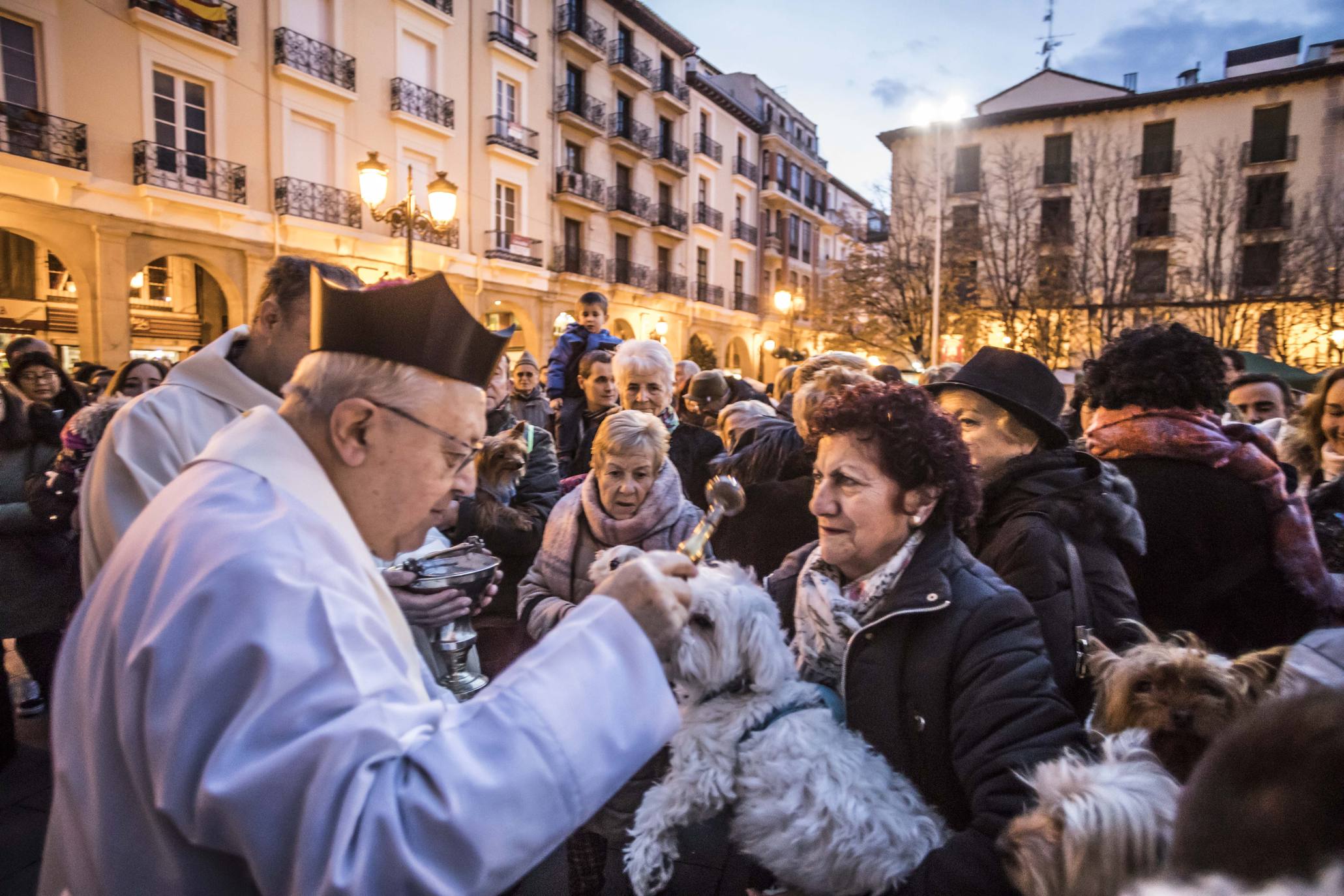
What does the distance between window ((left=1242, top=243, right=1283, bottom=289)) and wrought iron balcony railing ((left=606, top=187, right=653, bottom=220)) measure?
19.2 m

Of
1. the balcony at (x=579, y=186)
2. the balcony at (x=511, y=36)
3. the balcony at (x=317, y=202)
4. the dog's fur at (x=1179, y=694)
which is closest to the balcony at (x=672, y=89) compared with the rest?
the balcony at (x=579, y=186)

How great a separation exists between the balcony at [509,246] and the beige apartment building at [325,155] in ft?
0.26

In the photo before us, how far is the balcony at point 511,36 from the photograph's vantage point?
67.8 feet

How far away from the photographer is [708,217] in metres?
32.6

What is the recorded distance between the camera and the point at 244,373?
2.36m

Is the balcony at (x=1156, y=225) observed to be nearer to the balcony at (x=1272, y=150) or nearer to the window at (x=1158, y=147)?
the balcony at (x=1272, y=150)

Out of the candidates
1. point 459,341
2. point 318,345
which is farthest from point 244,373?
point 459,341

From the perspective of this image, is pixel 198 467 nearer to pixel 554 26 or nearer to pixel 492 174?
pixel 492 174

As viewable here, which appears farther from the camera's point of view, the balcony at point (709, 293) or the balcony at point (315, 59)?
the balcony at point (709, 293)

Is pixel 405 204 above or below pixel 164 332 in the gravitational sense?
above

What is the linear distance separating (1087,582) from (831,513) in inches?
35.7

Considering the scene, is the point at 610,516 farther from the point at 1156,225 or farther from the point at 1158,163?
the point at 1158,163

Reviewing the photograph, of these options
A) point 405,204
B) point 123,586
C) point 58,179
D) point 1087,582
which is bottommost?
point 1087,582

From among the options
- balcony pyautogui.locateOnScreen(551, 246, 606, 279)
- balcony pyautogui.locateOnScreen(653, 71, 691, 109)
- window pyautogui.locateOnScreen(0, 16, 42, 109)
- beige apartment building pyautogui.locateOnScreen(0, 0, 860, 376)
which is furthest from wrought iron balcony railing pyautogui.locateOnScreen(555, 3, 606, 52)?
window pyautogui.locateOnScreen(0, 16, 42, 109)
